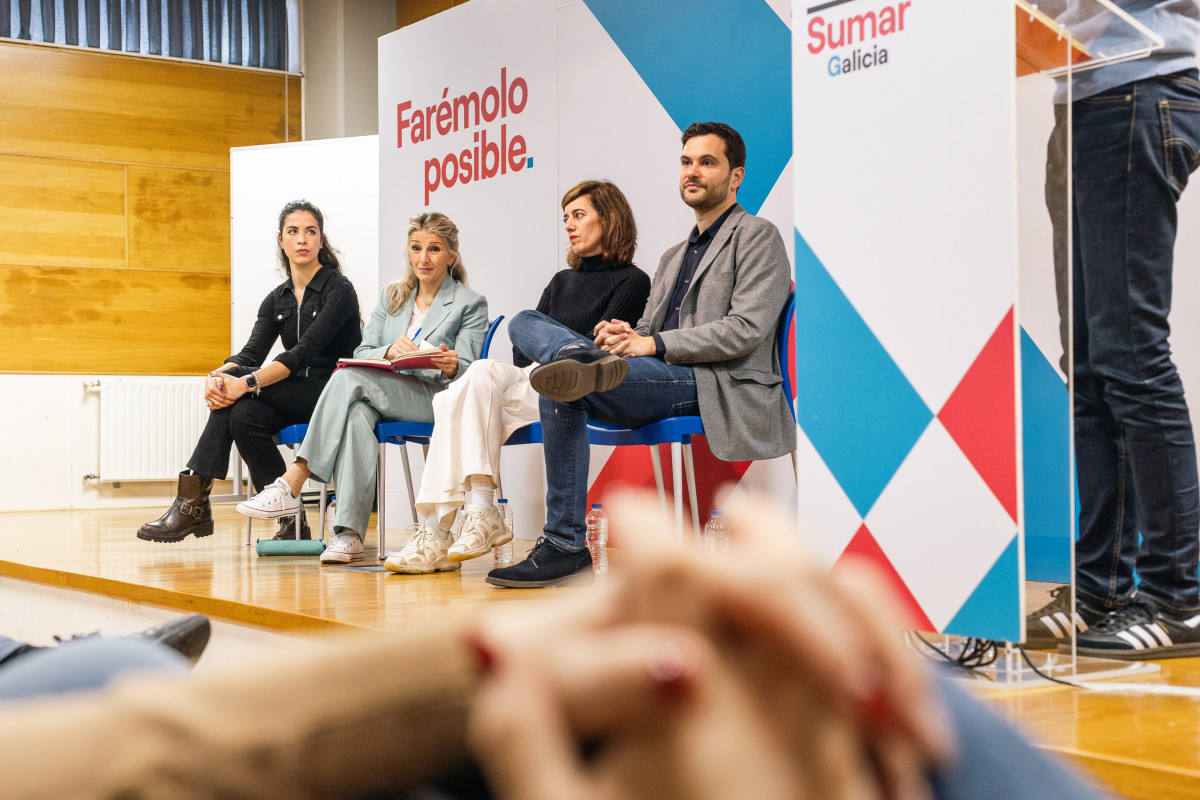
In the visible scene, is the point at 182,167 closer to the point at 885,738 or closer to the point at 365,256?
the point at 365,256

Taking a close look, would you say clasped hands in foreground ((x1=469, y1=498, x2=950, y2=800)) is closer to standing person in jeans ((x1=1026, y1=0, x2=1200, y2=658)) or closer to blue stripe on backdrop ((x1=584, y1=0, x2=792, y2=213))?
standing person in jeans ((x1=1026, y1=0, x2=1200, y2=658))

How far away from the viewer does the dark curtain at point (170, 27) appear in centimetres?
675

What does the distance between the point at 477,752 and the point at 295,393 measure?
387 cm

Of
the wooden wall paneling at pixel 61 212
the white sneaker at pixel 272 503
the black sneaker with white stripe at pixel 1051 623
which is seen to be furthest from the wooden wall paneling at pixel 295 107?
the black sneaker with white stripe at pixel 1051 623

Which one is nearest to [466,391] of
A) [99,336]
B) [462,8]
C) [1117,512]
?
[1117,512]

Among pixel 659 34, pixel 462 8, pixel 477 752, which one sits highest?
pixel 462 8

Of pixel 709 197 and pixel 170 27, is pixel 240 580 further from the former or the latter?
pixel 170 27

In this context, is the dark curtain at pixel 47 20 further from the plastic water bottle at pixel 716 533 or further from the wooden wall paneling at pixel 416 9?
the plastic water bottle at pixel 716 533

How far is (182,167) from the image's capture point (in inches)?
281

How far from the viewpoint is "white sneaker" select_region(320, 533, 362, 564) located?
11.9ft

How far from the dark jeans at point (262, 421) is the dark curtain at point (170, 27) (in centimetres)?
399

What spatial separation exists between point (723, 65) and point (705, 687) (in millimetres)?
3691

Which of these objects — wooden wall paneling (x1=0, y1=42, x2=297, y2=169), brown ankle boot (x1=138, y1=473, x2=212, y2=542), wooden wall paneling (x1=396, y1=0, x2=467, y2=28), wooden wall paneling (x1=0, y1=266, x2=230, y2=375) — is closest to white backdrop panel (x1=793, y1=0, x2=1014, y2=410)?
brown ankle boot (x1=138, y1=473, x2=212, y2=542)

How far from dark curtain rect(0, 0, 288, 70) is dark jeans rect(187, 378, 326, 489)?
157 inches
